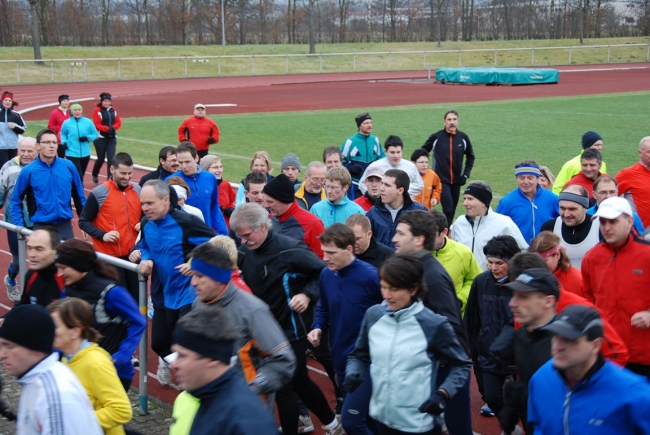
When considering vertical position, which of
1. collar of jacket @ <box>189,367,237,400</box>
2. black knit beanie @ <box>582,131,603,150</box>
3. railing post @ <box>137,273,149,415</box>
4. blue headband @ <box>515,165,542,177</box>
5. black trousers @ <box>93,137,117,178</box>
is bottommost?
railing post @ <box>137,273,149,415</box>

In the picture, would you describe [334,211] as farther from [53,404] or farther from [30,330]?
[53,404]

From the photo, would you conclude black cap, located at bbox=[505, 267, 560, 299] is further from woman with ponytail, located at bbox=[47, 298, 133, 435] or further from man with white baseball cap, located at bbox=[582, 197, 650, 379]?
woman with ponytail, located at bbox=[47, 298, 133, 435]

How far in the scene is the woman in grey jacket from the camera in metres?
4.60

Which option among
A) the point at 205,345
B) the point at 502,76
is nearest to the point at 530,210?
the point at 205,345

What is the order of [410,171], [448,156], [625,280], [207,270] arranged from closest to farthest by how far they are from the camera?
[207,270], [625,280], [410,171], [448,156]

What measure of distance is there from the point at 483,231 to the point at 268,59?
5621cm

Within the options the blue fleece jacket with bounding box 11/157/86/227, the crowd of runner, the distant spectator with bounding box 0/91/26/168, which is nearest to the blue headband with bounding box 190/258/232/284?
the crowd of runner

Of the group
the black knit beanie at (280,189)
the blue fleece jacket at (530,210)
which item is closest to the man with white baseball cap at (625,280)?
the black knit beanie at (280,189)

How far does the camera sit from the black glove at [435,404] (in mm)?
4457

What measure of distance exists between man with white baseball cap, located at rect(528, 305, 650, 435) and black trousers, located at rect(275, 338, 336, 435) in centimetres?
238

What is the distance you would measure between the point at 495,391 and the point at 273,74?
54.5 meters

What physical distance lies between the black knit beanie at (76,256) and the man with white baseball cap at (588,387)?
322 centimetres

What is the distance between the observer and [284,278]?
19.6 ft

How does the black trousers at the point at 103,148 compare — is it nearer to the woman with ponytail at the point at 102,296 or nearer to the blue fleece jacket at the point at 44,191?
the blue fleece jacket at the point at 44,191
